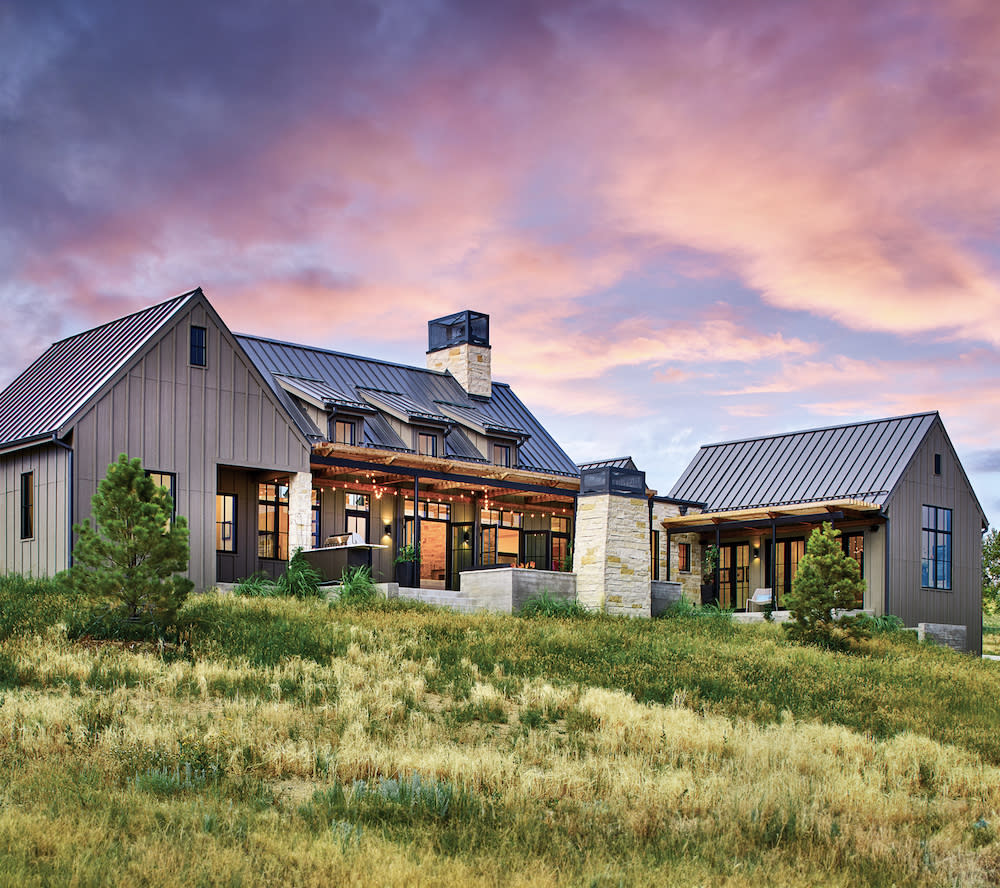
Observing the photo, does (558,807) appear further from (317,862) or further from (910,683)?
(910,683)

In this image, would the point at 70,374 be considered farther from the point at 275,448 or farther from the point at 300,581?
the point at 300,581

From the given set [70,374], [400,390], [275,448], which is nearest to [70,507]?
[70,374]

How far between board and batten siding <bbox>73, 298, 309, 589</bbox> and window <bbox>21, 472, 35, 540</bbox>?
183 cm

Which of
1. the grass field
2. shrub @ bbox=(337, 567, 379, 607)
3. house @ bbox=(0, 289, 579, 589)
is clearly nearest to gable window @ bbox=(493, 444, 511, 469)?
house @ bbox=(0, 289, 579, 589)

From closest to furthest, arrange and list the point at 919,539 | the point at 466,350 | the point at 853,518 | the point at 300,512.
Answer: the point at 300,512
the point at 853,518
the point at 919,539
the point at 466,350

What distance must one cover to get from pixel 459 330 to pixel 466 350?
799 millimetres

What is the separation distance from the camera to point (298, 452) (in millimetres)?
28562

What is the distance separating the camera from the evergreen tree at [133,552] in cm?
1817

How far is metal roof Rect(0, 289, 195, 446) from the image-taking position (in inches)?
989

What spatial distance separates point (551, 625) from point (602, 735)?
353 inches

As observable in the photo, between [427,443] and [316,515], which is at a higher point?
[427,443]

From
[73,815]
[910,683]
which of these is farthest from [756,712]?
[73,815]

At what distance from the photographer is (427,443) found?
3269 cm

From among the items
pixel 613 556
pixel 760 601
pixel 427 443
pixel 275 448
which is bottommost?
pixel 760 601
